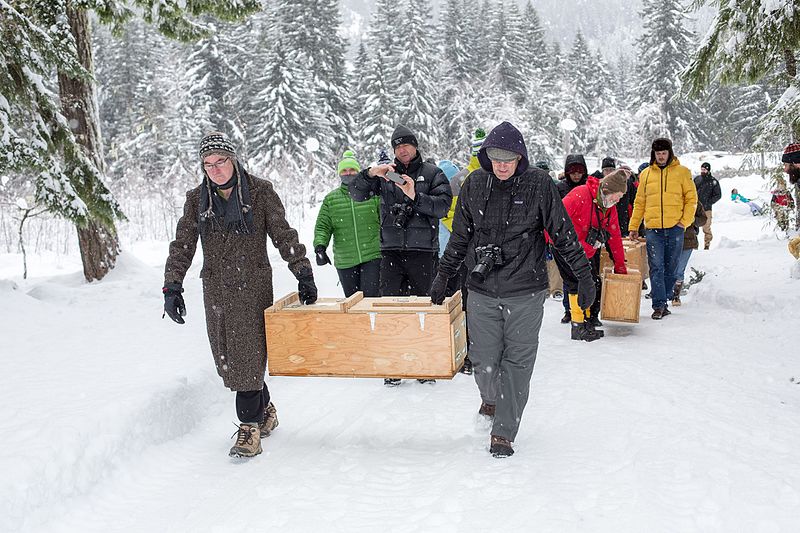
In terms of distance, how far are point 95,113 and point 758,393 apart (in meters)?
10.1

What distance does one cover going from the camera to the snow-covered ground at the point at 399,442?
3541 mm

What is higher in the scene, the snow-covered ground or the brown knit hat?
the brown knit hat

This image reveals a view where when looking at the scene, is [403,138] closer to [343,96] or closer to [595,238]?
[595,238]

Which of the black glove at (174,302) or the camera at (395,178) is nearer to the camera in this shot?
the black glove at (174,302)

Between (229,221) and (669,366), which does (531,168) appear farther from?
(669,366)

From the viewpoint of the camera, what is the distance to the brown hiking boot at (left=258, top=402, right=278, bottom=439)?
16.3 ft

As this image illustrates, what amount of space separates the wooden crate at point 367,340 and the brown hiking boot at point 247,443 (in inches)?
17.3

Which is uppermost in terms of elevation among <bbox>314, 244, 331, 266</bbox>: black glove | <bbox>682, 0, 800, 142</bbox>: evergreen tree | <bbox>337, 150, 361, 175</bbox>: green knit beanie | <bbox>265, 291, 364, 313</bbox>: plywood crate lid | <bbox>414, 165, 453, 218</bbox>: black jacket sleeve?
<bbox>682, 0, 800, 142</bbox>: evergreen tree

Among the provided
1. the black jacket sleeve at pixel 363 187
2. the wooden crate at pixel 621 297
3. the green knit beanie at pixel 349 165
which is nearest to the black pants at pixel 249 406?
the black jacket sleeve at pixel 363 187

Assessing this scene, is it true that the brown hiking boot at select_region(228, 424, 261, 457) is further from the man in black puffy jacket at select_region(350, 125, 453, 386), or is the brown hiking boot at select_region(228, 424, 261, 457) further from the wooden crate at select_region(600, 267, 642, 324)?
the wooden crate at select_region(600, 267, 642, 324)

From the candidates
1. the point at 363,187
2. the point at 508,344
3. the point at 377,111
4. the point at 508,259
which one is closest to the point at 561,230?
the point at 508,259

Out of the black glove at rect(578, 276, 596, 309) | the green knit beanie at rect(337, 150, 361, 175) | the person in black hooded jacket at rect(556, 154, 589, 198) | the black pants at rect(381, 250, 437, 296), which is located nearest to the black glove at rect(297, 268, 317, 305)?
the black pants at rect(381, 250, 437, 296)

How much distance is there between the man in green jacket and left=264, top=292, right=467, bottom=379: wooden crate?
1.74m

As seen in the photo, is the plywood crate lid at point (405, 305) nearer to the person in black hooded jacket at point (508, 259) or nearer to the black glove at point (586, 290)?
the person in black hooded jacket at point (508, 259)
